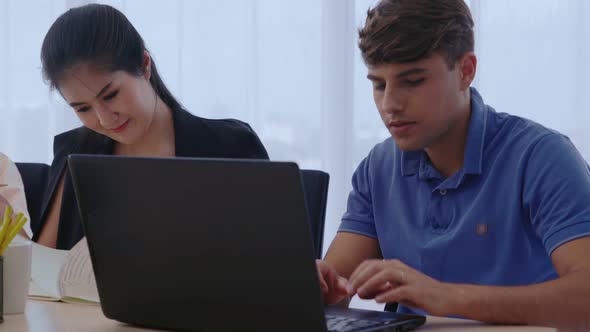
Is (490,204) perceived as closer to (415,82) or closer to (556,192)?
(556,192)

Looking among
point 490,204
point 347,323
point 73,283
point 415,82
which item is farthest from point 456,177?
point 73,283

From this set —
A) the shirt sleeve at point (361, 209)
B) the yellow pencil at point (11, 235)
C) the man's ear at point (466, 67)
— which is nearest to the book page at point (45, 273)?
the yellow pencil at point (11, 235)

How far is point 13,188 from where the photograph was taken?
1.79 meters

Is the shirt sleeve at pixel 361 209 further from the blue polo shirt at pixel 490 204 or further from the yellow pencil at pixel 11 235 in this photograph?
the yellow pencil at pixel 11 235

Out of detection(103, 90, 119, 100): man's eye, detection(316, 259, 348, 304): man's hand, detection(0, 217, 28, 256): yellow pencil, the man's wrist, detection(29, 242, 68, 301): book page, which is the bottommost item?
detection(29, 242, 68, 301): book page

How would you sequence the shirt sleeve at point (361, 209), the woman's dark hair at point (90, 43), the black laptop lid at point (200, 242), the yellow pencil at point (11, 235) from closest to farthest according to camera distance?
the black laptop lid at point (200, 242), the yellow pencil at point (11, 235), the shirt sleeve at point (361, 209), the woman's dark hair at point (90, 43)

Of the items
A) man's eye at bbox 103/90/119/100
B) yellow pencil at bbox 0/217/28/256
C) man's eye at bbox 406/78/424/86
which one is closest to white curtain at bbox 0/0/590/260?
man's eye at bbox 103/90/119/100

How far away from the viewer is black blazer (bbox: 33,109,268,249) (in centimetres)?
188

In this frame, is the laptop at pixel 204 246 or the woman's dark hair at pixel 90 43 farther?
the woman's dark hair at pixel 90 43

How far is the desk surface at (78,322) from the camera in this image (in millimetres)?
1111

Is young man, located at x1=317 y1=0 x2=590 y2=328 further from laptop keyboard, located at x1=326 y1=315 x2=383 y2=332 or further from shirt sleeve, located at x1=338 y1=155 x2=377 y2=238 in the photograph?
laptop keyboard, located at x1=326 y1=315 x2=383 y2=332

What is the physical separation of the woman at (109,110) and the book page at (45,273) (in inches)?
12.2

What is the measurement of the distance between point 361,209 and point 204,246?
23.7 inches

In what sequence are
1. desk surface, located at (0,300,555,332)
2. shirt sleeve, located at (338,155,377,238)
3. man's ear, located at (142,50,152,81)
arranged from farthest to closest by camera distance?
man's ear, located at (142,50,152,81), shirt sleeve, located at (338,155,377,238), desk surface, located at (0,300,555,332)
